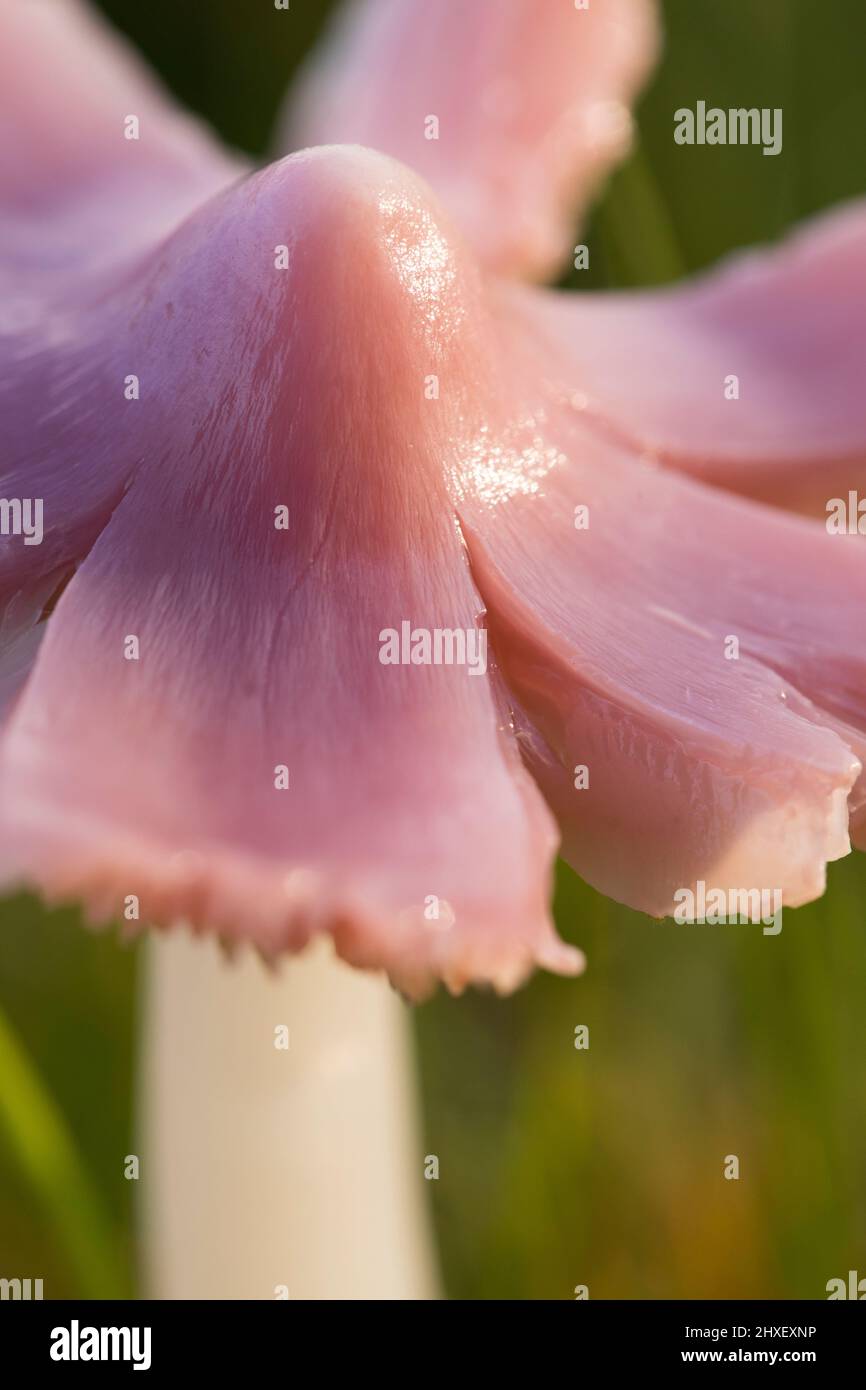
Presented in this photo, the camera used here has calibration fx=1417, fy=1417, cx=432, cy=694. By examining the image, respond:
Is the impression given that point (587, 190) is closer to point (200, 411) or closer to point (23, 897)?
point (200, 411)

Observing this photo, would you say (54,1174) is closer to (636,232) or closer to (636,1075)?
(636,1075)

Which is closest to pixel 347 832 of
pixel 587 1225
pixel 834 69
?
pixel 587 1225

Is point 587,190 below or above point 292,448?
above

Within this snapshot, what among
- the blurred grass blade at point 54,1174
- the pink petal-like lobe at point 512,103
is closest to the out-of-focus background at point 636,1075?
the blurred grass blade at point 54,1174

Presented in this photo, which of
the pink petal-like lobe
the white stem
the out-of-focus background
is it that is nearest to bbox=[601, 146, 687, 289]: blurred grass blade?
the out-of-focus background

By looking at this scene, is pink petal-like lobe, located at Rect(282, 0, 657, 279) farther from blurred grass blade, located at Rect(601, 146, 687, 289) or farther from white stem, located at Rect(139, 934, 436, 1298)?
white stem, located at Rect(139, 934, 436, 1298)

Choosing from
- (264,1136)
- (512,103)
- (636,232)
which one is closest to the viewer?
(264,1136)

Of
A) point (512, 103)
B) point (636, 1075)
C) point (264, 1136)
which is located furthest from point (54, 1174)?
point (512, 103)
